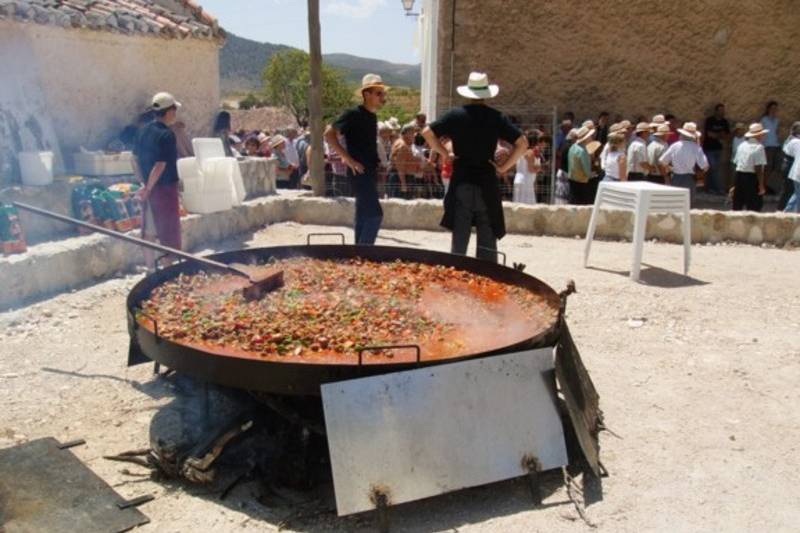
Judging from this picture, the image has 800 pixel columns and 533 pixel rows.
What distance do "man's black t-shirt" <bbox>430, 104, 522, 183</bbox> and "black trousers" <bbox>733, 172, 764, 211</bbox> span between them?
6589mm

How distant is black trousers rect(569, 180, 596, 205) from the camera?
420 inches

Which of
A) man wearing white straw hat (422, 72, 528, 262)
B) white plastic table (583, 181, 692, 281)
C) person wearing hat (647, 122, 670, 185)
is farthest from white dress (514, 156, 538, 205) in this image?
man wearing white straw hat (422, 72, 528, 262)

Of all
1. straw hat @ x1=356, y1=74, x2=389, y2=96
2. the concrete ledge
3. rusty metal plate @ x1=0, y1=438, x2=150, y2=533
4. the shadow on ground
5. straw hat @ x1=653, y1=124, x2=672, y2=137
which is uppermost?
straw hat @ x1=356, y1=74, x2=389, y2=96

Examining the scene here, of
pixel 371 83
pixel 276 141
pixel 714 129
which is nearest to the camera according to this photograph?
pixel 371 83

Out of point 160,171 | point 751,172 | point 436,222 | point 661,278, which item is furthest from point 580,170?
point 160,171

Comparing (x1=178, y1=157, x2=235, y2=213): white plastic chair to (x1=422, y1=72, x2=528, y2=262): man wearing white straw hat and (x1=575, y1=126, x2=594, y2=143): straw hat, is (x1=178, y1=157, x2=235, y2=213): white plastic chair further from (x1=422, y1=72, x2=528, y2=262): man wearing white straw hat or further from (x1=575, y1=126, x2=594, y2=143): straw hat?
(x1=575, y1=126, x2=594, y2=143): straw hat

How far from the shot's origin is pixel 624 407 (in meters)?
4.59

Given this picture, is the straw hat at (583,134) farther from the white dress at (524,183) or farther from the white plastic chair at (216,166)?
the white plastic chair at (216,166)

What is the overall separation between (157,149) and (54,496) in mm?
3518

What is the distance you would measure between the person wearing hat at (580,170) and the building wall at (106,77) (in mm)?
5680

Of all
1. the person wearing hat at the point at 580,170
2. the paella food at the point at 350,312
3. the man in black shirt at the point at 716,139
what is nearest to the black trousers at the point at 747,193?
the person wearing hat at the point at 580,170

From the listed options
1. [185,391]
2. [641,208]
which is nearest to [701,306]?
[641,208]

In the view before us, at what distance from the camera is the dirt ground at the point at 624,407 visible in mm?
3377

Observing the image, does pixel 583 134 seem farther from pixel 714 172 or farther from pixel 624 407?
pixel 624 407
